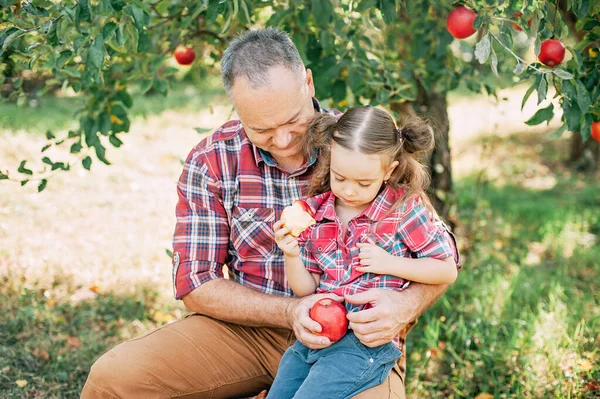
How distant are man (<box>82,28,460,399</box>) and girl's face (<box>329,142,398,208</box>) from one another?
286mm

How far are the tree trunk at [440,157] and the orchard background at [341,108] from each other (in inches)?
0.5

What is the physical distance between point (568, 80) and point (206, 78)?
30.9 feet

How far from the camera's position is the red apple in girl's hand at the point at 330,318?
2.02 metres

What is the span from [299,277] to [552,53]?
1.18m

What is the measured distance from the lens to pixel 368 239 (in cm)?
215

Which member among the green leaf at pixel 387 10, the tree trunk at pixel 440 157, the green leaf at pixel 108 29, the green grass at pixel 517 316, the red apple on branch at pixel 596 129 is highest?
the green leaf at pixel 108 29

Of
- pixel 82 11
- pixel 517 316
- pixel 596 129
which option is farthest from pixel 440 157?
pixel 82 11

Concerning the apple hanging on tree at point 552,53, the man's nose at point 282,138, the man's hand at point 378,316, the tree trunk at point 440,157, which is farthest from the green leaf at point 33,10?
the tree trunk at point 440,157

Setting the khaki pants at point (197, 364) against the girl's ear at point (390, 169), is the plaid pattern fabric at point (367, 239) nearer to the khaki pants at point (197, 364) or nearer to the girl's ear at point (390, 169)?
the girl's ear at point (390, 169)

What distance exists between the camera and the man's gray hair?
2.27m

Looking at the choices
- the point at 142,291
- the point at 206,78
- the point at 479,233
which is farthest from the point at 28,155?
the point at 206,78

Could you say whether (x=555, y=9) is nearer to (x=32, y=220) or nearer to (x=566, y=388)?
(x=566, y=388)

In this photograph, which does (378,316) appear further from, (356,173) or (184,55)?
(184,55)

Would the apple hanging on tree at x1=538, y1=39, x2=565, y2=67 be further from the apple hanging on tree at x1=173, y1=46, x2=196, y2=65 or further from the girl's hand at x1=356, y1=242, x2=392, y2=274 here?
the apple hanging on tree at x1=173, y1=46, x2=196, y2=65
